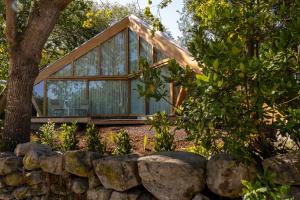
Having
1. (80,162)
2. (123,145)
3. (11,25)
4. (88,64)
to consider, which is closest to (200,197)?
(80,162)

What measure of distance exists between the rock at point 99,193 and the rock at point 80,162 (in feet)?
0.84

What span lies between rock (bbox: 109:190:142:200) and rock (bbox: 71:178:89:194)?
0.68 metres

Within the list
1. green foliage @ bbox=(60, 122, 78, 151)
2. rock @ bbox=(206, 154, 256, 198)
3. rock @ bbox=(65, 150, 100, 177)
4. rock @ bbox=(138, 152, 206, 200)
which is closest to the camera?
rock @ bbox=(206, 154, 256, 198)

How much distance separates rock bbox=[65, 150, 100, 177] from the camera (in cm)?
539

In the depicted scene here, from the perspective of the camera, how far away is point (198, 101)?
3771 mm

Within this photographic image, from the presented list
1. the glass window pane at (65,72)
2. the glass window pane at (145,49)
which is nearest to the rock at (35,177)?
the glass window pane at (145,49)

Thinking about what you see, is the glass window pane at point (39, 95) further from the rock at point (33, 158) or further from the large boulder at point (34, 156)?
the rock at point (33, 158)

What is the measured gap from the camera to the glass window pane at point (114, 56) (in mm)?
20078

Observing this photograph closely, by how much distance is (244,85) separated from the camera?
337cm

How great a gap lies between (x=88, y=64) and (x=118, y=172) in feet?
53.7

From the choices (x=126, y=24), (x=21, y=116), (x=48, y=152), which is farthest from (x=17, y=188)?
(x=126, y=24)

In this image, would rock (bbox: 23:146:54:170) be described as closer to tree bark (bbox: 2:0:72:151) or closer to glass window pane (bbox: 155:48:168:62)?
tree bark (bbox: 2:0:72:151)


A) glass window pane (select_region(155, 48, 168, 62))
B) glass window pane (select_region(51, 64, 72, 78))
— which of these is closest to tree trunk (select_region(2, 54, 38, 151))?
glass window pane (select_region(155, 48, 168, 62))

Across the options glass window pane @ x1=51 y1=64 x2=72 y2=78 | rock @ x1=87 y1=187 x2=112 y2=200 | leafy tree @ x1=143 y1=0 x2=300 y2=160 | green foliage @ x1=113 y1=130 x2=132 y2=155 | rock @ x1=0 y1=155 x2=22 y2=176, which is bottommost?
rock @ x1=87 y1=187 x2=112 y2=200
